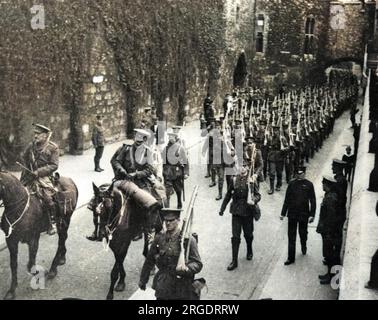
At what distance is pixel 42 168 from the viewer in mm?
7715

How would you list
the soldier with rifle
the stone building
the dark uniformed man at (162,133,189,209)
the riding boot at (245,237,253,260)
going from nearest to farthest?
1. the soldier with rifle
2. the riding boot at (245,237,253,260)
3. the dark uniformed man at (162,133,189,209)
4. the stone building

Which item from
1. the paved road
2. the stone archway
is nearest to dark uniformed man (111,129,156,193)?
the paved road

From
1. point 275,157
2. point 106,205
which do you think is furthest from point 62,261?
point 275,157

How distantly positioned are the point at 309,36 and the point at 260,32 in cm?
271

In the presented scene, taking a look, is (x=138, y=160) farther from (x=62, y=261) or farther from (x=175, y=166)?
(x=175, y=166)

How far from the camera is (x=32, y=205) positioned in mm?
7203

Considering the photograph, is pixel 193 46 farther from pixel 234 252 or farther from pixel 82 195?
pixel 234 252

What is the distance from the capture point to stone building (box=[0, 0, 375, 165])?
521 inches

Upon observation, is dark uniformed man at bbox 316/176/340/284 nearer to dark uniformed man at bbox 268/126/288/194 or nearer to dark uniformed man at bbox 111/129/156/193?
dark uniformed man at bbox 111/129/156/193

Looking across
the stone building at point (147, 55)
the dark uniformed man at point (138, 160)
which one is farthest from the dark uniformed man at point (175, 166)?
the stone building at point (147, 55)

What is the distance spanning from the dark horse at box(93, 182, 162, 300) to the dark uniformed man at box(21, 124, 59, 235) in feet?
3.69

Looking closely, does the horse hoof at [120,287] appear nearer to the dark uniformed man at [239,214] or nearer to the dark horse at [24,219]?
the dark horse at [24,219]

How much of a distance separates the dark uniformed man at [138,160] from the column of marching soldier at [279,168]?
1.27 meters
